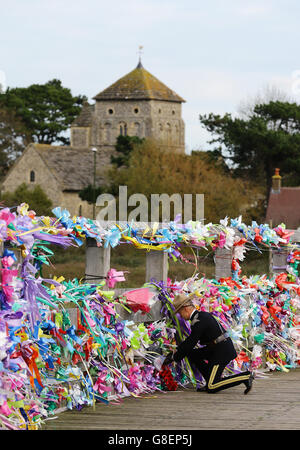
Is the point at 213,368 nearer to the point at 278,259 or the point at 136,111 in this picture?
the point at 278,259

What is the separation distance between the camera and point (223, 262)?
10055 mm

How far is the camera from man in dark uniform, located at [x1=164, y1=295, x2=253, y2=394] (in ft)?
28.1

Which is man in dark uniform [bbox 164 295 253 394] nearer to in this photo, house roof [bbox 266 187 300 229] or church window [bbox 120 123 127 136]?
house roof [bbox 266 187 300 229]

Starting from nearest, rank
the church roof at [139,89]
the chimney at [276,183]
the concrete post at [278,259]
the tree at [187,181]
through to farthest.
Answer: the concrete post at [278,259], the tree at [187,181], the chimney at [276,183], the church roof at [139,89]

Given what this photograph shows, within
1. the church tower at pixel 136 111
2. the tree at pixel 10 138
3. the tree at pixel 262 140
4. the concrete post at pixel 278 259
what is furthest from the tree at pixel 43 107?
the concrete post at pixel 278 259

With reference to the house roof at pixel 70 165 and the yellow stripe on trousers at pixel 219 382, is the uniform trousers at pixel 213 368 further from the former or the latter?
the house roof at pixel 70 165

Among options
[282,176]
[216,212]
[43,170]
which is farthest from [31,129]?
[216,212]

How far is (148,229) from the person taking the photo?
8.70 meters

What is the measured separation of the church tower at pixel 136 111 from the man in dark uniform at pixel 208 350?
421 ft

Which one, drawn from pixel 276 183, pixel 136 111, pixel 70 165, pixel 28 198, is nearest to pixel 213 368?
pixel 276 183

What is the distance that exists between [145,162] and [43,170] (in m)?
38.3

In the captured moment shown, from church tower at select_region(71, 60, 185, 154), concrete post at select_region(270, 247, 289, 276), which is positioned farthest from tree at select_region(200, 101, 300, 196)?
concrete post at select_region(270, 247, 289, 276)

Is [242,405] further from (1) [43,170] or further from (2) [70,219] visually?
(1) [43,170]

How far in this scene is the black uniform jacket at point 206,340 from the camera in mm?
8602
